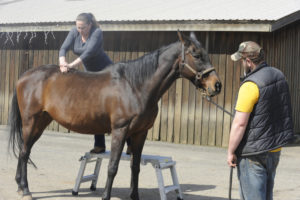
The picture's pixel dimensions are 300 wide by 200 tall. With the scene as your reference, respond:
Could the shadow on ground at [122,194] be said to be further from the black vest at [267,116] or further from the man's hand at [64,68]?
the black vest at [267,116]

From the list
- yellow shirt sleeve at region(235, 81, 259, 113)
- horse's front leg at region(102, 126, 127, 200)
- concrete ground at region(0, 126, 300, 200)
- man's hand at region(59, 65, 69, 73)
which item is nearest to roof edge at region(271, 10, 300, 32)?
concrete ground at region(0, 126, 300, 200)

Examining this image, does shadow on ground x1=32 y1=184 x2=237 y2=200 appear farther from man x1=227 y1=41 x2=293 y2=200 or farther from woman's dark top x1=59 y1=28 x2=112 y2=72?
man x1=227 y1=41 x2=293 y2=200

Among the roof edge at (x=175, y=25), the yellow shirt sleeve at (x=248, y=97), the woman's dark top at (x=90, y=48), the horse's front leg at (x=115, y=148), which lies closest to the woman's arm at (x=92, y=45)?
the woman's dark top at (x=90, y=48)

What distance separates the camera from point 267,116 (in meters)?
3.81

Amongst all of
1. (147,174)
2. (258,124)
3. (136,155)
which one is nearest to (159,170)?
(136,155)

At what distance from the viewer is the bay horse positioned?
5484mm

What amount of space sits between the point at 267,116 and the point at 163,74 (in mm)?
2014

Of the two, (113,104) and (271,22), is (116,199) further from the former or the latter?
(271,22)

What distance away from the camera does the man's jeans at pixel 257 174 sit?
151 inches

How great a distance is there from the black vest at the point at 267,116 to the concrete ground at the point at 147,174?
2.72 m

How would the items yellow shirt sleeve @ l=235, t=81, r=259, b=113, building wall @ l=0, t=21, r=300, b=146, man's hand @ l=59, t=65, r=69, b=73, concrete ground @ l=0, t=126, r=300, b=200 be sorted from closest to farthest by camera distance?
yellow shirt sleeve @ l=235, t=81, r=259, b=113 → man's hand @ l=59, t=65, r=69, b=73 → concrete ground @ l=0, t=126, r=300, b=200 → building wall @ l=0, t=21, r=300, b=146

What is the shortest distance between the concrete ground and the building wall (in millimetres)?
608

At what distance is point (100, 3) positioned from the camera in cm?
1623

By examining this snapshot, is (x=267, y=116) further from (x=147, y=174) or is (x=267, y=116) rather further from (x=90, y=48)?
(x=147, y=174)
